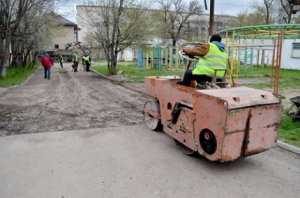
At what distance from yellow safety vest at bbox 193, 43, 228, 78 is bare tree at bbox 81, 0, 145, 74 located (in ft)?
52.1

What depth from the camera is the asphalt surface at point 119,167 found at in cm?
398

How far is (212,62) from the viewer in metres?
5.42

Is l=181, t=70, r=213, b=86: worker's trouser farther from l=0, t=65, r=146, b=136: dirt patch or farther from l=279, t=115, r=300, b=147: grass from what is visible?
l=0, t=65, r=146, b=136: dirt patch

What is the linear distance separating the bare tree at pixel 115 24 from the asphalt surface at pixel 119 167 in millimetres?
14435

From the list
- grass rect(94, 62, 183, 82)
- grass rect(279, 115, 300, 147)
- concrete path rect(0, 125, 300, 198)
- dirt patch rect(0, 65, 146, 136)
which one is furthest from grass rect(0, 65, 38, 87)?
grass rect(279, 115, 300, 147)

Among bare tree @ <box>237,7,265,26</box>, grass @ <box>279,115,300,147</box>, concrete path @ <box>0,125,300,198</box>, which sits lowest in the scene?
concrete path @ <box>0,125,300,198</box>

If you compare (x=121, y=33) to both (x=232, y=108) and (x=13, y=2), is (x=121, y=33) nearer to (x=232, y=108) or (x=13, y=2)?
(x=13, y=2)

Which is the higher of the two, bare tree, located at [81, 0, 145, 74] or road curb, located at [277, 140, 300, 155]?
bare tree, located at [81, 0, 145, 74]

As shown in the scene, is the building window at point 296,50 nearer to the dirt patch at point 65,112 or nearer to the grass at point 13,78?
the dirt patch at point 65,112

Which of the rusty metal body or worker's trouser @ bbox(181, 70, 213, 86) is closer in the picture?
the rusty metal body

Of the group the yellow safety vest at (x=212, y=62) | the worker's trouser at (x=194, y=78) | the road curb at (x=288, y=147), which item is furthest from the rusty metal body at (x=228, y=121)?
the road curb at (x=288, y=147)

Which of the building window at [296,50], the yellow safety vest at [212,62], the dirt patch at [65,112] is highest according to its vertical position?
the building window at [296,50]

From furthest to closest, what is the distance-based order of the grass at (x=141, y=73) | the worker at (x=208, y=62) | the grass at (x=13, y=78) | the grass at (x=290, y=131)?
the grass at (x=141, y=73)
the grass at (x=13, y=78)
the grass at (x=290, y=131)
the worker at (x=208, y=62)

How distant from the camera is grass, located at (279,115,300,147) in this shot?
6.08 m
